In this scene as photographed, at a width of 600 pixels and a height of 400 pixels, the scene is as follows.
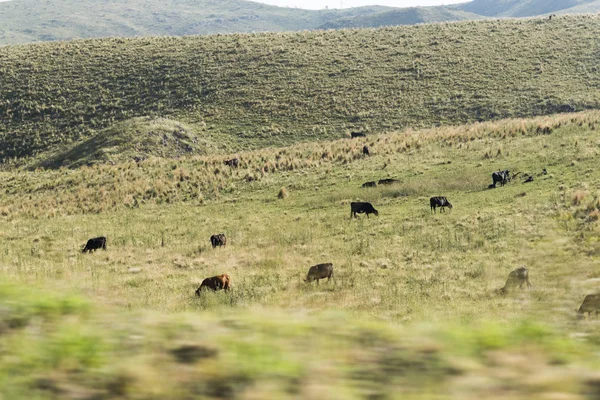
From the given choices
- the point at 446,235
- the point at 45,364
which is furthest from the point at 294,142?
the point at 45,364

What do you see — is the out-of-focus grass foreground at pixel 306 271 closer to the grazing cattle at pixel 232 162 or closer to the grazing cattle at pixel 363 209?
the grazing cattle at pixel 363 209

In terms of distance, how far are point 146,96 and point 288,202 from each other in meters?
44.6

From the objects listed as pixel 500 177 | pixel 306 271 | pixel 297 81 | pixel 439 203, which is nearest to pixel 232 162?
pixel 500 177

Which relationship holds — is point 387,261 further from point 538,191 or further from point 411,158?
point 411,158

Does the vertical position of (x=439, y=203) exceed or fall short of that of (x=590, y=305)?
it falls short

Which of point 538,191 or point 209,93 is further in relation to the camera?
point 209,93

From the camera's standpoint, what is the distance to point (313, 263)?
18.3 meters

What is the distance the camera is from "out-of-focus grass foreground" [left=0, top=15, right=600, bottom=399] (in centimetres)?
379

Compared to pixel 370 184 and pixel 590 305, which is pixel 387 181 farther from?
pixel 590 305

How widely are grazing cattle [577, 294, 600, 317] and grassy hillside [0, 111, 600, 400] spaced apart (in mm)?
121

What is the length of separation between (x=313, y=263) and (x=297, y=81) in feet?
178

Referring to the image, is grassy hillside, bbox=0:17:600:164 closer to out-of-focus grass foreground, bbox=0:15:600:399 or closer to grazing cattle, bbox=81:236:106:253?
out-of-focus grass foreground, bbox=0:15:600:399

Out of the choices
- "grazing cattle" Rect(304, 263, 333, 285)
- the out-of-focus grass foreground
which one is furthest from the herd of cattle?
the out-of-focus grass foreground

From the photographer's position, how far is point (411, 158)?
36.2 m
